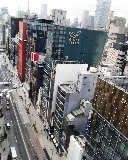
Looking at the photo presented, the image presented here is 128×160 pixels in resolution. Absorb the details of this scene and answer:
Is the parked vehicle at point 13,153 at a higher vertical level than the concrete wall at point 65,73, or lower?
lower

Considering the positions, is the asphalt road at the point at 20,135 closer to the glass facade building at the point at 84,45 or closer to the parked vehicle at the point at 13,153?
the parked vehicle at the point at 13,153

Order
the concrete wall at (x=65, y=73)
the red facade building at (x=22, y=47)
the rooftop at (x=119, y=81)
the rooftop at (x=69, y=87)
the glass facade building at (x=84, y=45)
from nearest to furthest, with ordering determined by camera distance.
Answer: the rooftop at (x=119, y=81)
the rooftop at (x=69, y=87)
the concrete wall at (x=65, y=73)
the glass facade building at (x=84, y=45)
the red facade building at (x=22, y=47)

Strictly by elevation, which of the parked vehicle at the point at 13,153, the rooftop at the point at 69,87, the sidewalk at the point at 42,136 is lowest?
the sidewalk at the point at 42,136

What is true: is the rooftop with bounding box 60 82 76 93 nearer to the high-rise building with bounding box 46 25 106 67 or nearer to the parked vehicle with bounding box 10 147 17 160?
the high-rise building with bounding box 46 25 106 67

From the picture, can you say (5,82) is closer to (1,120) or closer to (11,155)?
(1,120)

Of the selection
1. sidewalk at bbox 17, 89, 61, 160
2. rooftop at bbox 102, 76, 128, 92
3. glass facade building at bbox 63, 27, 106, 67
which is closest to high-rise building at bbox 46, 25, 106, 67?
glass facade building at bbox 63, 27, 106, 67

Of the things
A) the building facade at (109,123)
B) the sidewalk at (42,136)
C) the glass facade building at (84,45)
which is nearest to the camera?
the building facade at (109,123)

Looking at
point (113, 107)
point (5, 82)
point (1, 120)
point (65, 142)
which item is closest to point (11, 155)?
point (65, 142)

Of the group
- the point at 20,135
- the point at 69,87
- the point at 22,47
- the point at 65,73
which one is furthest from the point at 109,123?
the point at 22,47

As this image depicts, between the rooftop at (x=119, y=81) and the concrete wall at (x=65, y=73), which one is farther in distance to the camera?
the concrete wall at (x=65, y=73)

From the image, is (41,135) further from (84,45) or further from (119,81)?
(84,45)

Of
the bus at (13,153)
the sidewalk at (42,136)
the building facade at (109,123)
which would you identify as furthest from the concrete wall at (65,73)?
the building facade at (109,123)
